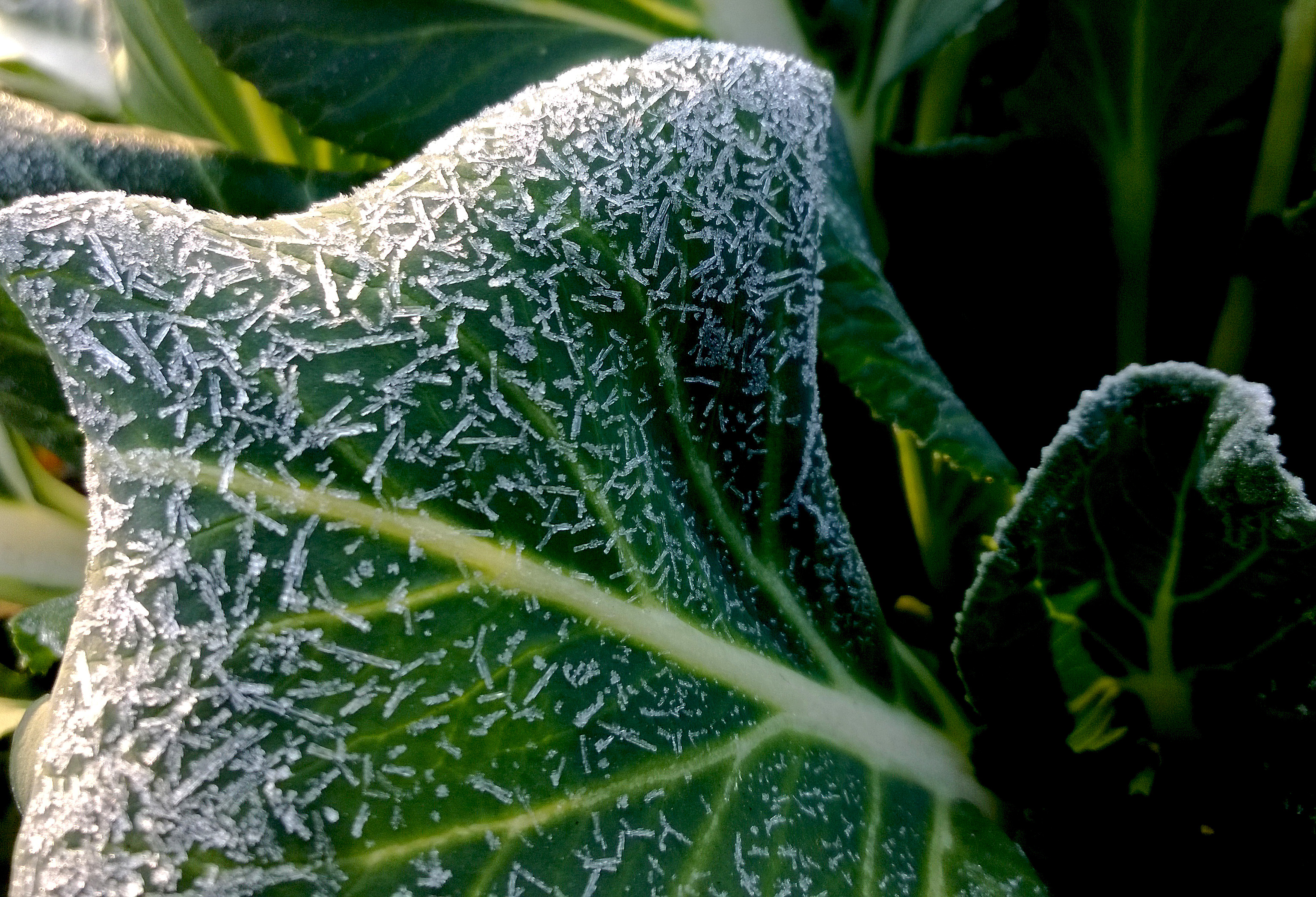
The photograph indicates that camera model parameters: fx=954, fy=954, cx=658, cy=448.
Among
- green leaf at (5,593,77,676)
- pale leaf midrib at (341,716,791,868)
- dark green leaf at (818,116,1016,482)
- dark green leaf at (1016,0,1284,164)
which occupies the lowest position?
green leaf at (5,593,77,676)

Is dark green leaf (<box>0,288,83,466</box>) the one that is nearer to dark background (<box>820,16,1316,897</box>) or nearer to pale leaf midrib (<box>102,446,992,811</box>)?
pale leaf midrib (<box>102,446,992,811</box>)

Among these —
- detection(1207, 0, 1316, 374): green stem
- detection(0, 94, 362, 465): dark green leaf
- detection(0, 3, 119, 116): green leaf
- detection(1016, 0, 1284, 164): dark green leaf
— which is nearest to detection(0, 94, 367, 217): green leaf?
detection(0, 94, 362, 465): dark green leaf

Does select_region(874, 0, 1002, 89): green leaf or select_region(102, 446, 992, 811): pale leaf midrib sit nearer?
select_region(102, 446, 992, 811): pale leaf midrib

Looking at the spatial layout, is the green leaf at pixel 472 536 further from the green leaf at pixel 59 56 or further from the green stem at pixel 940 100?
the green leaf at pixel 59 56

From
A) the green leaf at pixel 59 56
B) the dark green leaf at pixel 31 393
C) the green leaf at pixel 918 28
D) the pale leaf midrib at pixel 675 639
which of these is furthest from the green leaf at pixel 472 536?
the green leaf at pixel 59 56

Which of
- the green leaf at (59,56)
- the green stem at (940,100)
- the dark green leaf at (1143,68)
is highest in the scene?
the dark green leaf at (1143,68)

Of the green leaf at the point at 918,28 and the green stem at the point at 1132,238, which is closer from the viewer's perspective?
the green leaf at the point at 918,28

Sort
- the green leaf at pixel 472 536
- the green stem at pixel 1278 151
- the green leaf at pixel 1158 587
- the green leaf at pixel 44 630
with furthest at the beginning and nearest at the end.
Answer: the green stem at pixel 1278 151 → the green leaf at pixel 44 630 → the green leaf at pixel 1158 587 → the green leaf at pixel 472 536

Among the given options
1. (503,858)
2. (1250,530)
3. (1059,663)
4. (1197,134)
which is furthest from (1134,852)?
(1197,134)
